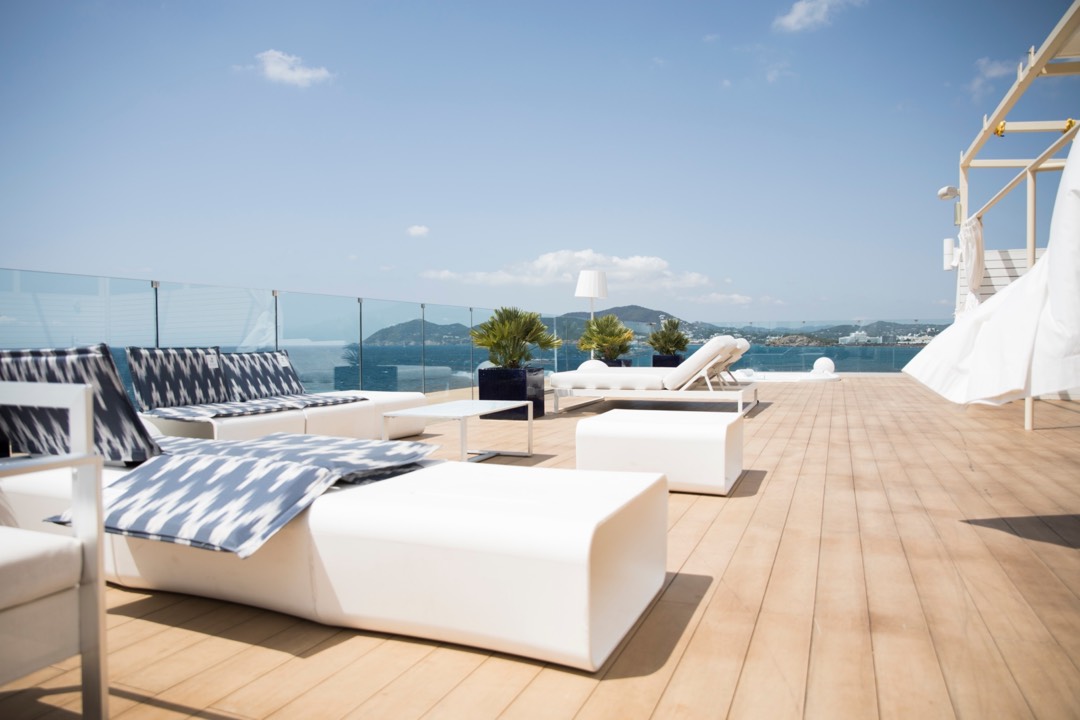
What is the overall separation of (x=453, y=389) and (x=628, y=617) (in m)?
7.64

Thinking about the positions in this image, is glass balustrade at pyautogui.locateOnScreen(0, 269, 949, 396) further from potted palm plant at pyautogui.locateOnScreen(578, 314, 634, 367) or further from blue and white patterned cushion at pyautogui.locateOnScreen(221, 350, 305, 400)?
blue and white patterned cushion at pyautogui.locateOnScreen(221, 350, 305, 400)

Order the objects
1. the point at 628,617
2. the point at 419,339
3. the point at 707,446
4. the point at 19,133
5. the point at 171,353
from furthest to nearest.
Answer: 1. the point at 19,133
2. the point at 419,339
3. the point at 171,353
4. the point at 707,446
5. the point at 628,617

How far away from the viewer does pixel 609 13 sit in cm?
1416

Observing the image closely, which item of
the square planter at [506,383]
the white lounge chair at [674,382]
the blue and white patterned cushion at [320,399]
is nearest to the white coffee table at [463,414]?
the blue and white patterned cushion at [320,399]

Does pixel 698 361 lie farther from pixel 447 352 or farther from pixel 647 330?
pixel 647 330

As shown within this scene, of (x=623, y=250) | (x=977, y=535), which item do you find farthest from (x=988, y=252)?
(x=623, y=250)

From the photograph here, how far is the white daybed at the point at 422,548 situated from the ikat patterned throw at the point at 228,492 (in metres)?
0.01

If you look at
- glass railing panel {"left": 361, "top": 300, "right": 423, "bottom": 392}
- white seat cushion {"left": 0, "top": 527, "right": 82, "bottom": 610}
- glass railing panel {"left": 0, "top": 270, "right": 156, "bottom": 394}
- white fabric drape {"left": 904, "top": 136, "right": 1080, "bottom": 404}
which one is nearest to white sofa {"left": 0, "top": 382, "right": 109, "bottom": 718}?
white seat cushion {"left": 0, "top": 527, "right": 82, "bottom": 610}

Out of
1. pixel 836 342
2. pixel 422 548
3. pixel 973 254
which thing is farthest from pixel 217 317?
pixel 836 342

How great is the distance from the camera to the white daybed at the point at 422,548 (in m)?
1.66

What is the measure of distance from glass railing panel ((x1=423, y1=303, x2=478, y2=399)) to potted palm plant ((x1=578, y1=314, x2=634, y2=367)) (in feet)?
5.44

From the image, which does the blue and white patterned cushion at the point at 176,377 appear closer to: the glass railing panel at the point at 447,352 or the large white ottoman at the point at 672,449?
the large white ottoman at the point at 672,449

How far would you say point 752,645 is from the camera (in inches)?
71.5

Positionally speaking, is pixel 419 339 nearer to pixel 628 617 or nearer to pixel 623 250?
pixel 628 617
